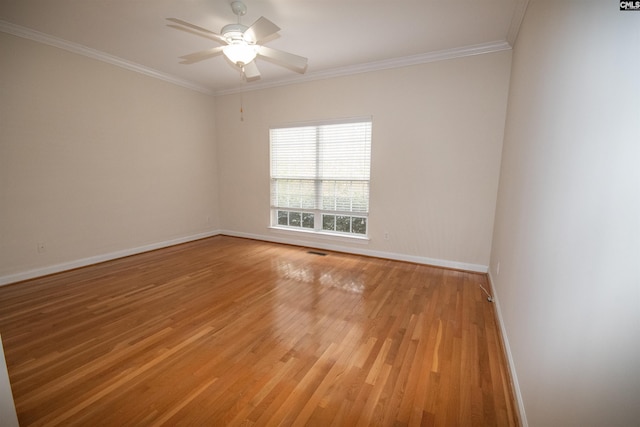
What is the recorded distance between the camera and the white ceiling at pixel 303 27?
8.67ft

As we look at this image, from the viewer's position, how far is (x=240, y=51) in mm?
2482

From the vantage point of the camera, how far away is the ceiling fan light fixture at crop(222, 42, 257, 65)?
2465 millimetres

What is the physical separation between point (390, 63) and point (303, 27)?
153 cm

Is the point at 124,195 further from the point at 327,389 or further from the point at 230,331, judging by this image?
the point at 327,389

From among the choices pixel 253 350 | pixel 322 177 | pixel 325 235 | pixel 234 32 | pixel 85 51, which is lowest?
pixel 253 350

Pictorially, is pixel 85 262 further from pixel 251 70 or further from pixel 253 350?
pixel 251 70

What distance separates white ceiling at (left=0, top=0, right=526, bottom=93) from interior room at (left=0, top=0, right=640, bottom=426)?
1.1 inches

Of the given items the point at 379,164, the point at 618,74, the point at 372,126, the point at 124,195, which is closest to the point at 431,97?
the point at 372,126

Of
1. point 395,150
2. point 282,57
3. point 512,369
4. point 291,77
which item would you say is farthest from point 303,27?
point 512,369

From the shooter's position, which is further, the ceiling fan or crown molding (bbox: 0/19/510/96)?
crown molding (bbox: 0/19/510/96)

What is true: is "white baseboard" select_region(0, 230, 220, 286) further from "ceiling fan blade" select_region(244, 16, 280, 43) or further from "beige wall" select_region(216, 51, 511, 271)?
"ceiling fan blade" select_region(244, 16, 280, 43)

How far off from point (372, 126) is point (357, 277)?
2334 mm

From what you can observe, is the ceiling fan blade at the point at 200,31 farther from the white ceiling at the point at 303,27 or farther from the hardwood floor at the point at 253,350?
the hardwood floor at the point at 253,350

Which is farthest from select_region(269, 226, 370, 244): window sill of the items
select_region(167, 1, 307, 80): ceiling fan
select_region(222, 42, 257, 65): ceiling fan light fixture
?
select_region(222, 42, 257, 65): ceiling fan light fixture
